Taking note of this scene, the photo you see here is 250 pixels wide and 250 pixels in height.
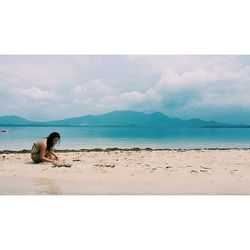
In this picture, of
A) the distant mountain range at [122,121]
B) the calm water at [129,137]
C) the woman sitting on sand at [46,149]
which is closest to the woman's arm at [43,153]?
the woman sitting on sand at [46,149]

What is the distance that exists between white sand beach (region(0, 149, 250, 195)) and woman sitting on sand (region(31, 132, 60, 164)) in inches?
3.9

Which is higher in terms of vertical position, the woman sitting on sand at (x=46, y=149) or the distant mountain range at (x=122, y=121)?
the distant mountain range at (x=122, y=121)

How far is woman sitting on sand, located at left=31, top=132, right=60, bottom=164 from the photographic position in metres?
5.71

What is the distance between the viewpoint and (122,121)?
5934 millimetres

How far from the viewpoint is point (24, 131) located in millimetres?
5945

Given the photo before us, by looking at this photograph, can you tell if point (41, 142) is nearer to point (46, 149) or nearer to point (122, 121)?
point (46, 149)

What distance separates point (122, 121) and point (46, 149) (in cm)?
104

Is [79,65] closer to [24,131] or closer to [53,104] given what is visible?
[53,104]

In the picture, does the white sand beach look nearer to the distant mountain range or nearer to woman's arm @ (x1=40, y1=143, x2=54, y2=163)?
woman's arm @ (x1=40, y1=143, x2=54, y2=163)

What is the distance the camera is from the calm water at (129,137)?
19.4 feet

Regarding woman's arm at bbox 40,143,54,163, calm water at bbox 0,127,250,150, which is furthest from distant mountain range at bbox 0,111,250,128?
woman's arm at bbox 40,143,54,163

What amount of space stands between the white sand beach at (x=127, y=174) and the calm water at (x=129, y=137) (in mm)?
145

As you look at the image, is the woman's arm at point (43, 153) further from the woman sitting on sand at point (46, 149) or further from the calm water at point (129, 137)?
the calm water at point (129, 137)

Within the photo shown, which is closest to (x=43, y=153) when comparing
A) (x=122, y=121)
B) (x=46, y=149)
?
(x=46, y=149)
